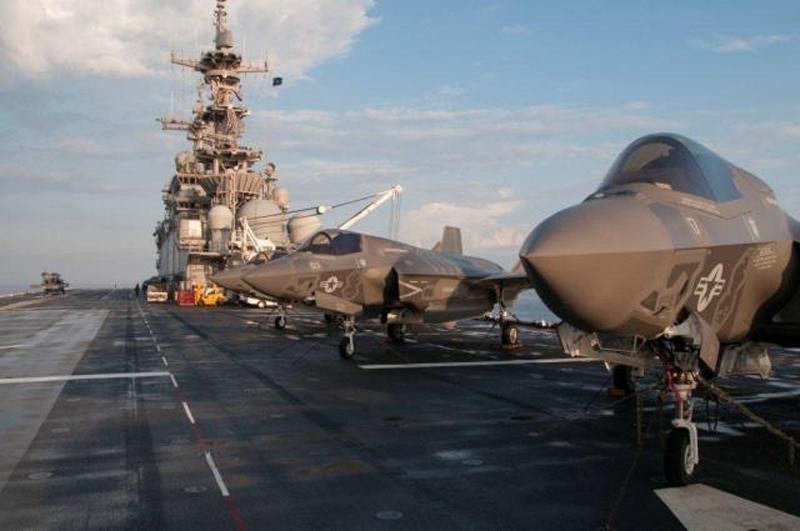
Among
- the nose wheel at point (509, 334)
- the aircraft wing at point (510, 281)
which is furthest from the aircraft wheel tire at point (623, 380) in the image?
the nose wheel at point (509, 334)

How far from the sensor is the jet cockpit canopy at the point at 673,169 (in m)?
7.24

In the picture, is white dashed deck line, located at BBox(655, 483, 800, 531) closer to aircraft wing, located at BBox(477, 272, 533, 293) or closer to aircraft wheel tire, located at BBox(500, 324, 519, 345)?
aircraft wing, located at BBox(477, 272, 533, 293)

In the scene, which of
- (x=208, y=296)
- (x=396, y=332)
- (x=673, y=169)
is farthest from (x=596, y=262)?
(x=208, y=296)

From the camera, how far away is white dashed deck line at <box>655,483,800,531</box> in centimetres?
597

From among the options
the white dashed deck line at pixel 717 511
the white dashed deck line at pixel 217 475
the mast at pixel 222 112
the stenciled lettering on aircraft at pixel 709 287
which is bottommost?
the white dashed deck line at pixel 717 511

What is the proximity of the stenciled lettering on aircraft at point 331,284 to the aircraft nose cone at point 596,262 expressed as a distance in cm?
1328

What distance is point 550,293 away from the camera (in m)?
5.85

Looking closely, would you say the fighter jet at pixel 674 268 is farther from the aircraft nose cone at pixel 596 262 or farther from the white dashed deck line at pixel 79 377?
the white dashed deck line at pixel 79 377

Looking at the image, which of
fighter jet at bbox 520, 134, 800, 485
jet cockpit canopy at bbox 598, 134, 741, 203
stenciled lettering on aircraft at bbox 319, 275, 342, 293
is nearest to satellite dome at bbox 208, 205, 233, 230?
stenciled lettering on aircraft at bbox 319, 275, 342, 293

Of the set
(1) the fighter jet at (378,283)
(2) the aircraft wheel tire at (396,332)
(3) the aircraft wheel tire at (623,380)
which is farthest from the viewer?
(2) the aircraft wheel tire at (396,332)

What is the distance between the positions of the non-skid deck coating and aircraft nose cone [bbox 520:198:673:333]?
6.74ft

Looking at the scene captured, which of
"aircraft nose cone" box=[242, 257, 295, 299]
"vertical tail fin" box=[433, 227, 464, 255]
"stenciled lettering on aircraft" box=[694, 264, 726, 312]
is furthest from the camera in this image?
"vertical tail fin" box=[433, 227, 464, 255]

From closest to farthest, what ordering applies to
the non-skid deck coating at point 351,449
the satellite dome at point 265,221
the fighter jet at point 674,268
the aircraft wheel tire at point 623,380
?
1. the fighter jet at point 674,268
2. the non-skid deck coating at point 351,449
3. the aircraft wheel tire at point 623,380
4. the satellite dome at point 265,221

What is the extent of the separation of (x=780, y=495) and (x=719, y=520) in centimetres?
136
